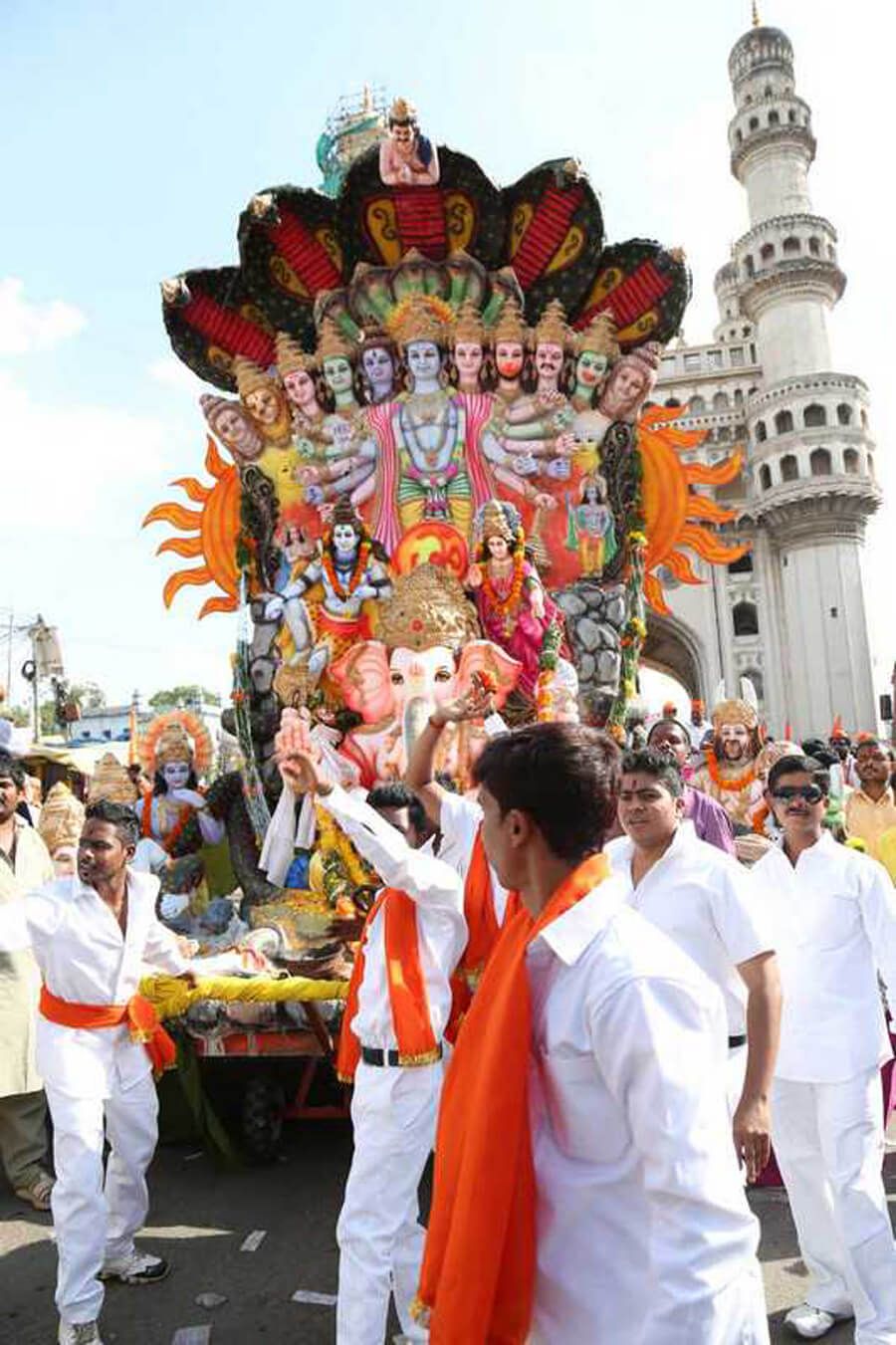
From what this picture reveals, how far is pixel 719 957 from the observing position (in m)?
3.07

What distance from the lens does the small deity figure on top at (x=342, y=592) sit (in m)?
8.42

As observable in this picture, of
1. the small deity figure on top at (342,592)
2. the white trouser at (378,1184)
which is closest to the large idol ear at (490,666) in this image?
the small deity figure on top at (342,592)

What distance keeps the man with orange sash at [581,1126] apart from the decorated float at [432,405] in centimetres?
684

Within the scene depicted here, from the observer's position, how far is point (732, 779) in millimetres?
7977

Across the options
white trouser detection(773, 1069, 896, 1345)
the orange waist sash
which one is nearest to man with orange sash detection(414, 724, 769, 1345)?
white trouser detection(773, 1069, 896, 1345)

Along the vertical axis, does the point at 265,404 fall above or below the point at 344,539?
above

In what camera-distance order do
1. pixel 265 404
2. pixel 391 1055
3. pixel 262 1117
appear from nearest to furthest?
pixel 391 1055, pixel 262 1117, pixel 265 404

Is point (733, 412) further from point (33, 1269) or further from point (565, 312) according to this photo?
point (33, 1269)

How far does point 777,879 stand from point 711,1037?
89.8 inches

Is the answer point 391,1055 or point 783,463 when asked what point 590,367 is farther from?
point 783,463

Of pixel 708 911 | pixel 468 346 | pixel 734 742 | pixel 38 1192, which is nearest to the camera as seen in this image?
pixel 708 911

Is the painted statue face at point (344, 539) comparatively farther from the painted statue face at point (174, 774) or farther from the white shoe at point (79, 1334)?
the white shoe at point (79, 1334)

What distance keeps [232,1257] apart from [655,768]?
2783mm

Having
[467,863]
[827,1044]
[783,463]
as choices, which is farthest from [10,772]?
[783,463]
